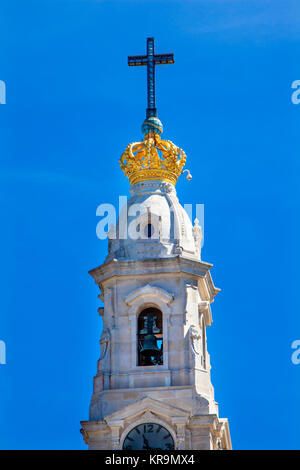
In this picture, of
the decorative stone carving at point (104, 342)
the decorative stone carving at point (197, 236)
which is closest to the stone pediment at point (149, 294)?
the decorative stone carving at point (104, 342)

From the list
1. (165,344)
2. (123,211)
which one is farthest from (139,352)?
(123,211)

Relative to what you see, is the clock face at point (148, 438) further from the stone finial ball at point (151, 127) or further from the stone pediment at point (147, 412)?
the stone finial ball at point (151, 127)

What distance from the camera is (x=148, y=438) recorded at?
81375 mm

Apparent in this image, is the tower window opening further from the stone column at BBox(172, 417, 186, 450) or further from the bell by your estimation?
the stone column at BBox(172, 417, 186, 450)

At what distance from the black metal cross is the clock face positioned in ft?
55.8

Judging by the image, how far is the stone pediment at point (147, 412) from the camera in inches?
3209

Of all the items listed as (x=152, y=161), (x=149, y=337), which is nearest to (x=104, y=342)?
(x=149, y=337)

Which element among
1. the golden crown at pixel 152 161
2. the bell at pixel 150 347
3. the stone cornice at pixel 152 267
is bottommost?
the bell at pixel 150 347

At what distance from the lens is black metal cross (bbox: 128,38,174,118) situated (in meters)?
91.4

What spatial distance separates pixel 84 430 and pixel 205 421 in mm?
5275
